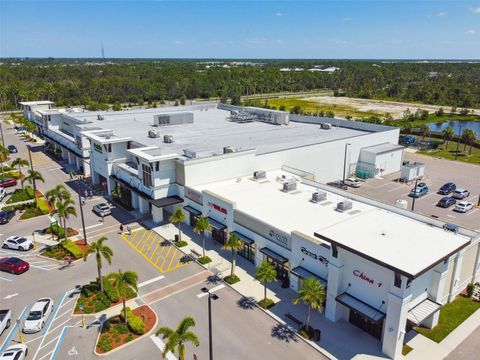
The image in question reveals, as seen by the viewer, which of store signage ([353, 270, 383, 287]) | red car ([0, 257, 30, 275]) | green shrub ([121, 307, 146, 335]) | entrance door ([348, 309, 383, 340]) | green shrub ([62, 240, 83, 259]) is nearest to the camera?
store signage ([353, 270, 383, 287])

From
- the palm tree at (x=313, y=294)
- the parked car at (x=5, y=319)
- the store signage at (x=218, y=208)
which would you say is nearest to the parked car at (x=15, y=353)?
the parked car at (x=5, y=319)

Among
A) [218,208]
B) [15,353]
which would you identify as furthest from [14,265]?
[218,208]

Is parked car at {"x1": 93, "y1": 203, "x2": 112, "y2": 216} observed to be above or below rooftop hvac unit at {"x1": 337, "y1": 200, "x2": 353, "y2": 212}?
below

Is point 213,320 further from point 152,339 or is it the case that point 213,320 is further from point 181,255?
point 181,255

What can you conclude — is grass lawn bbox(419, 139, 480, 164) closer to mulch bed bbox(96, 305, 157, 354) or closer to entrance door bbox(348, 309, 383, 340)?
entrance door bbox(348, 309, 383, 340)

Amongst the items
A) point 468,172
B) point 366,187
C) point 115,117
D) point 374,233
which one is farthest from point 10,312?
point 468,172

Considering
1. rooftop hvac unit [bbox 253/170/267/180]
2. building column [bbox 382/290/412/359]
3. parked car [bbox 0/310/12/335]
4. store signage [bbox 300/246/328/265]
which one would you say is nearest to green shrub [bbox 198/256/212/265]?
store signage [bbox 300/246/328/265]

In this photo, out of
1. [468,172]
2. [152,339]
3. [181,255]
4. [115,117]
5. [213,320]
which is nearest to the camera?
[152,339]
